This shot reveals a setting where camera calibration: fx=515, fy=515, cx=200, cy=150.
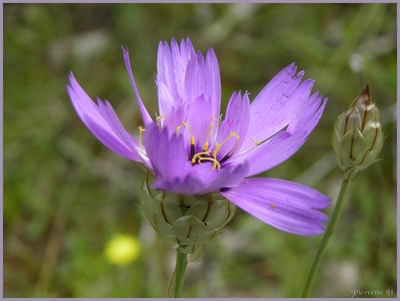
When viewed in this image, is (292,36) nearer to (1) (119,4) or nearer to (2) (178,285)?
(1) (119,4)

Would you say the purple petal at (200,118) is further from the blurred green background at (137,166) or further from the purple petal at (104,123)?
the blurred green background at (137,166)

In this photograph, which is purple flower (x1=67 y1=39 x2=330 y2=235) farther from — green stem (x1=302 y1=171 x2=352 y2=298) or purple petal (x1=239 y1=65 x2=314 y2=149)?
green stem (x1=302 y1=171 x2=352 y2=298)

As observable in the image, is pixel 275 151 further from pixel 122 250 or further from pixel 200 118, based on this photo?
pixel 122 250

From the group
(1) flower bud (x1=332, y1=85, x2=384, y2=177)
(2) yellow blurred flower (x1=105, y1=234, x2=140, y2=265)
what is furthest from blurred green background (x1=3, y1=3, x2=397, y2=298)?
(1) flower bud (x1=332, y1=85, x2=384, y2=177)

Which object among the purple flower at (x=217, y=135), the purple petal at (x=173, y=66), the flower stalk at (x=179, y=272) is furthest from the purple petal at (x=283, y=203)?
the purple petal at (x=173, y=66)

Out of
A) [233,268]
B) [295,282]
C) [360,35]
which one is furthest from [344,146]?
[360,35]

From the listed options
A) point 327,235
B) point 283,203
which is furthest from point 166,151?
point 327,235
